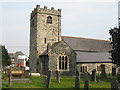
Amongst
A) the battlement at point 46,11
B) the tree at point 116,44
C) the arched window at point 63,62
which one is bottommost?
the arched window at point 63,62

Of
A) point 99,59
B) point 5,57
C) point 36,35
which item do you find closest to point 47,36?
point 36,35

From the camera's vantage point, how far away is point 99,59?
31.2 meters

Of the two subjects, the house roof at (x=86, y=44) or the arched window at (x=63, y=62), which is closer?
the arched window at (x=63, y=62)

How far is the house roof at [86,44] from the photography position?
3209 cm

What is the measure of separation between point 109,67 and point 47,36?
12.3 meters

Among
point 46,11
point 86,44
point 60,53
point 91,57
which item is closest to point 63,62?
point 60,53

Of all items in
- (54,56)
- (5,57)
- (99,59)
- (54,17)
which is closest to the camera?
(54,56)

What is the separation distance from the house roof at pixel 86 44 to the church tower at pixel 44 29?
226 centimetres

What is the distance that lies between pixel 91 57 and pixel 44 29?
9.71m

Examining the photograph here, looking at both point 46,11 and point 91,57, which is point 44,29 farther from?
point 91,57

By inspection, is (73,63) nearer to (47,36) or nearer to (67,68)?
(67,68)

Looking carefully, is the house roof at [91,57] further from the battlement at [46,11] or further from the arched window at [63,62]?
the battlement at [46,11]

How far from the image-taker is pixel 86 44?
33.7 meters

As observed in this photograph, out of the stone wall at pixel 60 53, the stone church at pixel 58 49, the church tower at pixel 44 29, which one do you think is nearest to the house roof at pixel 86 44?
the stone church at pixel 58 49
